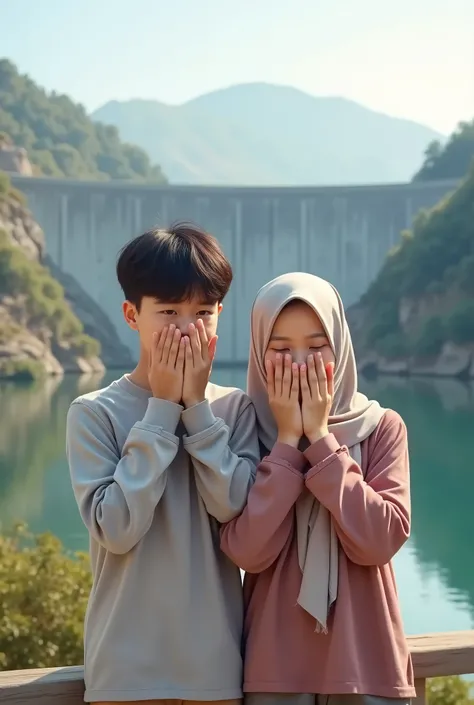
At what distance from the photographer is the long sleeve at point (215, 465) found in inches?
43.4

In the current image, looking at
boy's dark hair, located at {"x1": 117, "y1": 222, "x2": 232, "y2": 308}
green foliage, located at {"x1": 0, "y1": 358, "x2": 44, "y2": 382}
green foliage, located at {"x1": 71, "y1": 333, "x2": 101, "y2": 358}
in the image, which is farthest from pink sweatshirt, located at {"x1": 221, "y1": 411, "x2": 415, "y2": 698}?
green foliage, located at {"x1": 71, "y1": 333, "x2": 101, "y2": 358}

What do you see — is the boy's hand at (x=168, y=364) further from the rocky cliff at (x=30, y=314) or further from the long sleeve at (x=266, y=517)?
the rocky cliff at (x=30, y=314)

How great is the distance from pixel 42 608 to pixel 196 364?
203 cm

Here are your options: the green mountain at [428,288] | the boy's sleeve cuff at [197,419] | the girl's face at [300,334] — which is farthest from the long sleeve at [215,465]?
the green mountain at [428,288]

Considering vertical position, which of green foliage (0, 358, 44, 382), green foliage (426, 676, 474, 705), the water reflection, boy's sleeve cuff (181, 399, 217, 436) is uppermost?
boy's sleeve cuff (181, 399, 217, 436)

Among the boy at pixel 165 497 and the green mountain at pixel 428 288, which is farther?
the green mountain at pixel 428 288

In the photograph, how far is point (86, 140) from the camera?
40.8 meters

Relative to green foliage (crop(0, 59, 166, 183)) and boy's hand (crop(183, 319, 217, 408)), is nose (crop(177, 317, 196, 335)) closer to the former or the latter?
boy's hand (crop(183, 319, 217, 408))

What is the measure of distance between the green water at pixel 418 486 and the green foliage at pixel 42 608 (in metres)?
3.65

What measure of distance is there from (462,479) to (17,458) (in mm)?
5150

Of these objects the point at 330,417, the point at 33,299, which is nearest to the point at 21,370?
the point at 33,299

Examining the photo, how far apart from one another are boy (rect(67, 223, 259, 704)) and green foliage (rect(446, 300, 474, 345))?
20186 mm

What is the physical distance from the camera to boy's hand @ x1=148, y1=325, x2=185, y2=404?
3.68 feet

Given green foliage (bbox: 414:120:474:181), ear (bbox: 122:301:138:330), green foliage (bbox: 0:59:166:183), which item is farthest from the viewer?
green foliage (bbox: 0:59:166:183)
